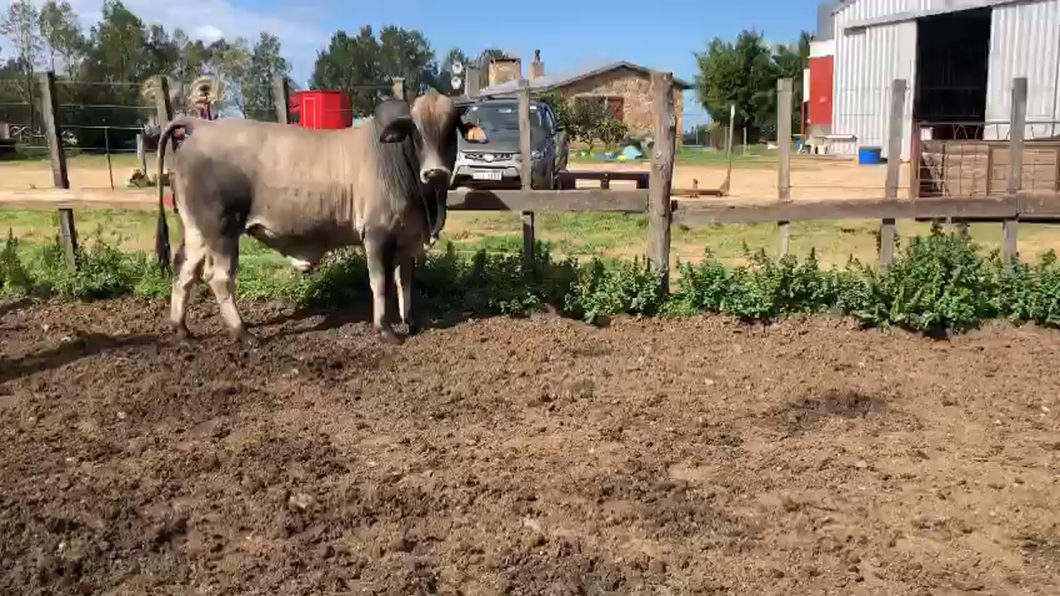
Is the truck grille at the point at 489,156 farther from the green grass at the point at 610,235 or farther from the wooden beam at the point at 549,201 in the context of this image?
the wooden beam at the point at 549,201

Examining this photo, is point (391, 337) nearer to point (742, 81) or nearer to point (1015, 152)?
point (1015, 152)

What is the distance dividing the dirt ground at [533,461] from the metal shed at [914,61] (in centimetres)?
1265

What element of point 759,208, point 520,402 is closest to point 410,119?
point 520,402

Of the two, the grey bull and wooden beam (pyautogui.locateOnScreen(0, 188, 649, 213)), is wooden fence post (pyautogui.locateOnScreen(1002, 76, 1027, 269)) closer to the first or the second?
wooden beam (pyautogui.locateOnScreen(0, 188, 649, 213))

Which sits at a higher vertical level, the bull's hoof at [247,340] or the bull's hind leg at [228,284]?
the bull's hind leg at [228,284]

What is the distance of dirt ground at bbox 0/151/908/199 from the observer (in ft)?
60.0

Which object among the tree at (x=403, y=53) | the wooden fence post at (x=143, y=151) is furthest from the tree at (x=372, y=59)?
the wooden fence post at (x=143, y=151)

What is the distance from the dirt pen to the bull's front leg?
0.17 m

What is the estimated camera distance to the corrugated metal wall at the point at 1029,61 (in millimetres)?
21312

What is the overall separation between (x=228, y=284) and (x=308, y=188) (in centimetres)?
88

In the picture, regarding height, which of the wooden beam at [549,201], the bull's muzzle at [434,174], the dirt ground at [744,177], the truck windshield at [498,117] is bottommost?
the dirt ground at [744,177]

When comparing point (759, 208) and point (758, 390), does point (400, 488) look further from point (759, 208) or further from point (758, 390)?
point (759, 208)

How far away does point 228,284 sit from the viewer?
277 inches

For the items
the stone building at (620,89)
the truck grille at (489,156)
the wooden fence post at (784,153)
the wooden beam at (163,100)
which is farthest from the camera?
the stone building at (620,89)
